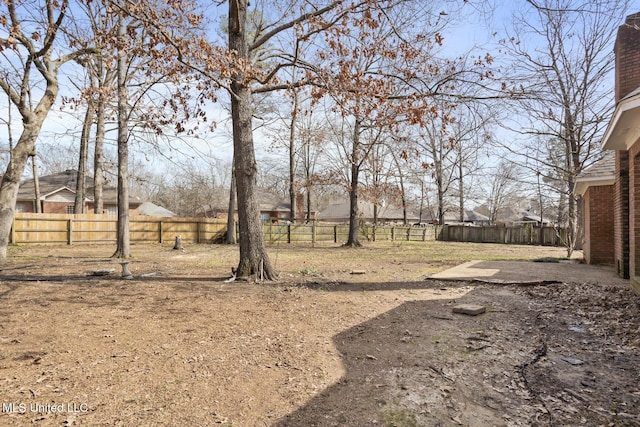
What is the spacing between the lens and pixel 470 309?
5.62 m

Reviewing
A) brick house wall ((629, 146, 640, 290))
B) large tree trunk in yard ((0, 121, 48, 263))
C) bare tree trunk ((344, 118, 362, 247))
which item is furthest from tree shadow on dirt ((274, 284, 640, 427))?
bare tree trunk ((344, 118, 362, 247))

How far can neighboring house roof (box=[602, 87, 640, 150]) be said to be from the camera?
5.75 metres

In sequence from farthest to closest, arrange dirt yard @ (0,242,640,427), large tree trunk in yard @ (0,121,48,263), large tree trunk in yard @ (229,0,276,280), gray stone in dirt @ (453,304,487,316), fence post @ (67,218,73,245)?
fence post @ (67,218,73,245)
large tree trunk in yard @ (0,121,48,263)
large tree trunk in yard @ (229,0,276,280)
gray stone in dirt @ (453,304,487,316)
dirt yard @ (0,242,640,427)

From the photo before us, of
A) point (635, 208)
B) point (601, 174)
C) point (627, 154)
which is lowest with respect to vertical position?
point (635, 208)

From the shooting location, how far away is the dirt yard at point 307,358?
281 centimetres

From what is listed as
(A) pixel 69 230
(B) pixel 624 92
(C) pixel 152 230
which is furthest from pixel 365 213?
(B) pixel 624 92

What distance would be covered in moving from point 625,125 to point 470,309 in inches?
175

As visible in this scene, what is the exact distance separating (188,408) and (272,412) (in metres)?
0.60

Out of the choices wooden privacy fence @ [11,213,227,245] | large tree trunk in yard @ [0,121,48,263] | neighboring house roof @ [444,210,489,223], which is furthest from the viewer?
neighboring house roof @ [444,210,489,223]

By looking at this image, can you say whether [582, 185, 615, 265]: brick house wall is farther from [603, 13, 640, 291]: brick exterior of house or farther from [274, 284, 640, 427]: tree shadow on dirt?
[274, 284, 640, 427]: tree shadow on dirt

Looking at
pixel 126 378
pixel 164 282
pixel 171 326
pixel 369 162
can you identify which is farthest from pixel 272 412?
pixel 369 162

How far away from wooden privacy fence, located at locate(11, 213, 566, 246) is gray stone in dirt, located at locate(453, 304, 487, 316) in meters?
12.6

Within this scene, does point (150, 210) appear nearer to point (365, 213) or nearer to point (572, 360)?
point (365, 213)

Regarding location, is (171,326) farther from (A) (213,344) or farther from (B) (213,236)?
(B) (213,236)
